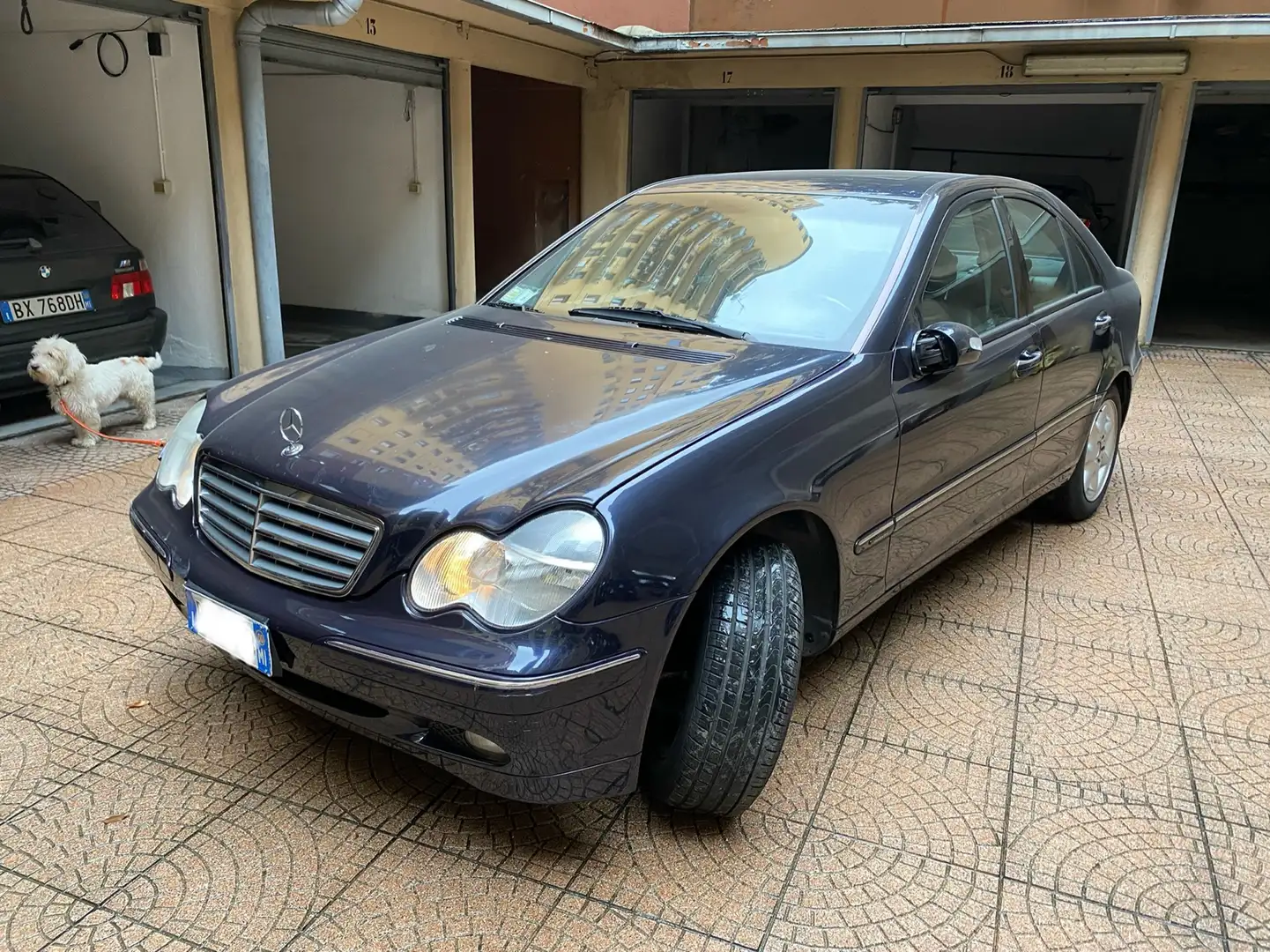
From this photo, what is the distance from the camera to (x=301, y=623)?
82.0 inches

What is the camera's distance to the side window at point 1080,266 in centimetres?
412

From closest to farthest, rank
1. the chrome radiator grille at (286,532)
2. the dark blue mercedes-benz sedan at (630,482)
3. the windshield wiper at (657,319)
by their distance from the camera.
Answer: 1. the dark blue mercedes-benz sedan at (630,482)
2. the chrome radiator grille at (286,532)
3. the windshield wiper at (657,319)

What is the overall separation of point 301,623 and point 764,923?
1179 mm

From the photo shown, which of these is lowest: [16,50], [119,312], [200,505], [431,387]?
[119,312]

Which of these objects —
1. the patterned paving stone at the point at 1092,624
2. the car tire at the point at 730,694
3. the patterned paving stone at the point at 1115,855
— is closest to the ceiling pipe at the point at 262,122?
the car tire at the point at 730,694

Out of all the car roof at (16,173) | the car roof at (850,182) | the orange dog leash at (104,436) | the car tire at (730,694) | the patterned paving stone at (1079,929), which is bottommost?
the orange dog leash at (104,436)

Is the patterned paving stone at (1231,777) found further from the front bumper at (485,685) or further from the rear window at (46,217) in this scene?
the rear window at (46,217)

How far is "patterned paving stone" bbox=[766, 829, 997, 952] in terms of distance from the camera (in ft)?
6.73

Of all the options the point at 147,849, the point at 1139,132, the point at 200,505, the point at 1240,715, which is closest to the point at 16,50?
the point at 200,505

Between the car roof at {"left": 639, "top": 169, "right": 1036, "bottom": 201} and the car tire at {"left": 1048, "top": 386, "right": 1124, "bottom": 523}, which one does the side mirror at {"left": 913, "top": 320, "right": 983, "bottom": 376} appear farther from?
the car tire at {"left": 1048, "top": 386, "right": 1124, "bottom": 523}

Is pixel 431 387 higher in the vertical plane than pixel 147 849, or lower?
higher

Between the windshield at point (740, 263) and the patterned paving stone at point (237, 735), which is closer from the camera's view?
the patterned paving stone at point (237, 735)

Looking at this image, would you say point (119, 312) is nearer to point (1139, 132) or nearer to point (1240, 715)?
point (1240, 715)

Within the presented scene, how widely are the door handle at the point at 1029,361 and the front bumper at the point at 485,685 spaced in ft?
6.42
